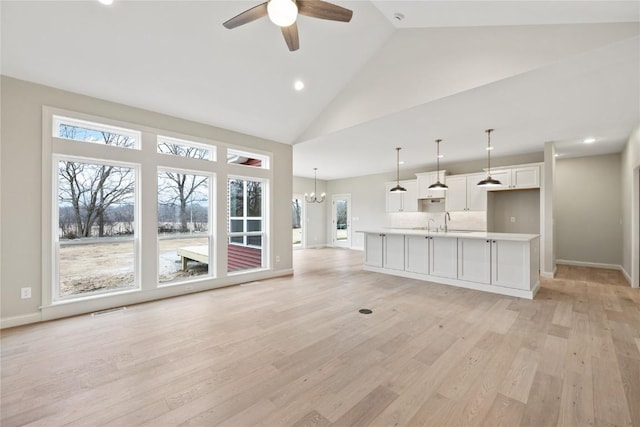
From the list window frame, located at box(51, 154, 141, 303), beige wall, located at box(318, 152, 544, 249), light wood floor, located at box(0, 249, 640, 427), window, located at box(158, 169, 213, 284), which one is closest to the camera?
light wood floor, located at box(0, 249, 640, 427)

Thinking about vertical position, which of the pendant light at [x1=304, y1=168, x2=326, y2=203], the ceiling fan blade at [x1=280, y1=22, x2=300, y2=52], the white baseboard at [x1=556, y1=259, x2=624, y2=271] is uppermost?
the ceiling fan blade at [x1=280, y1=22, x2=300, y2=52]

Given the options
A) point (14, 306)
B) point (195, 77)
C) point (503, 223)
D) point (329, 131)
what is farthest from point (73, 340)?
point (503, 223)

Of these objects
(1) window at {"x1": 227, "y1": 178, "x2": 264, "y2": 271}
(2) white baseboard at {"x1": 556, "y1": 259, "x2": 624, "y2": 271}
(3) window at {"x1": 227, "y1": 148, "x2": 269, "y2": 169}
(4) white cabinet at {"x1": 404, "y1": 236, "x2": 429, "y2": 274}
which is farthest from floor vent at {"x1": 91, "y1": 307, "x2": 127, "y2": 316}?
(2) white baseboard at {"x1": 556, "y1": 259, "x2": 624, "y2": 271}

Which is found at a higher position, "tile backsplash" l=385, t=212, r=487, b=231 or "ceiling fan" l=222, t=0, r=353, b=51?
"ceiling fan" l=222, t=0, r=353, b=51

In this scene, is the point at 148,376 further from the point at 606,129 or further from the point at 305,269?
the point at 606,129

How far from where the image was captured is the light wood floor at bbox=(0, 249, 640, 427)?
1.77 meters

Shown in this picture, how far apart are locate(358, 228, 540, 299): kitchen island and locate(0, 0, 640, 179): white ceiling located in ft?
6.36

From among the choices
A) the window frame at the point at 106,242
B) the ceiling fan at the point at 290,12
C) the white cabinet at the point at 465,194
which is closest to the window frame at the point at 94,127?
the window frame at the point at 106,242

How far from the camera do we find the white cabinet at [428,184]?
7375 millimetres

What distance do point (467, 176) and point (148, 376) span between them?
24.1 feet

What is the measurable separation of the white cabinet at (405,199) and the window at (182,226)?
205 inches

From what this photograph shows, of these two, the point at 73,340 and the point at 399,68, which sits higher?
the point at 399,68

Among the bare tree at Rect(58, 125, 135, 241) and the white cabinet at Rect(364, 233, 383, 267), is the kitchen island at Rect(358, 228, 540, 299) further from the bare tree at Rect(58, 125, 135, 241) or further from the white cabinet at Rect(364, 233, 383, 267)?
the bare tree at Rect(58, 125, 135, 241)

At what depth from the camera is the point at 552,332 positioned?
2.94m
